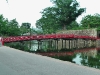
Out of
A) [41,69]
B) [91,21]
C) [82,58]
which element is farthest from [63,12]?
[41,69]

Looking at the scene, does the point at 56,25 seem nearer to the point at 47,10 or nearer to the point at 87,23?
the point at 47,10

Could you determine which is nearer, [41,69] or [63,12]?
Answer: [41,69]

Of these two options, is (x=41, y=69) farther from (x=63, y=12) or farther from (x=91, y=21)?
(x=63, y=12)

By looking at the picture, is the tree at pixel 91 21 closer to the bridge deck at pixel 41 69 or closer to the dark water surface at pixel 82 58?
the dark water surface at pixel 82 58

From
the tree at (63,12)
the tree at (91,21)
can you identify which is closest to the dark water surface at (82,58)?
the tree at (91,21)

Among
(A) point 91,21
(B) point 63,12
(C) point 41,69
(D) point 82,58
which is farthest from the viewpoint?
(B) point 63,12

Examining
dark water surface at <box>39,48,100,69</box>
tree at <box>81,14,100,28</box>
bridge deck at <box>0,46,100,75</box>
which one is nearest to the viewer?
bridge deck at <box>0,46,100,75</box>

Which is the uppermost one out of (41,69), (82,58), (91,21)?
(91,21)

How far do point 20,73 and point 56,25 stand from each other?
65.9 meters

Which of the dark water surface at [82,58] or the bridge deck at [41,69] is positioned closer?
the bridge deck at [41,69]

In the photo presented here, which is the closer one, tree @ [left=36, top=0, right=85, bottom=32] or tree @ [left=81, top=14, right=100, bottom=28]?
tree @ [left=81, top=14, right=100, bottom=28]

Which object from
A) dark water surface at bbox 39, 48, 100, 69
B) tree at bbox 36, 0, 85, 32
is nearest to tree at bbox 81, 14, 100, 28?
tree at bbox 36, 0, 85, 32

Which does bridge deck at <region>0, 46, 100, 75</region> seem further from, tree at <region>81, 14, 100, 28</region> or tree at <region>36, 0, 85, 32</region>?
tree at <region>36, 0, 85, 32</region>

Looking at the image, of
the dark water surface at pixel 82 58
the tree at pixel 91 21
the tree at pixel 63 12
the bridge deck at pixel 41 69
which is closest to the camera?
the bridge deck at pixel 41 69
